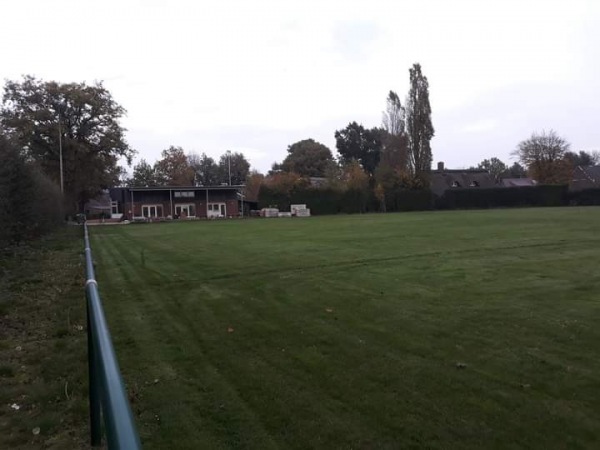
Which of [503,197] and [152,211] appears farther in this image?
[152,211]

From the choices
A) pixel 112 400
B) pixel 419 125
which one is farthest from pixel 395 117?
pixel 112 400

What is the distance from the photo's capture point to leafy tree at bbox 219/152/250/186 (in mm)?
117188

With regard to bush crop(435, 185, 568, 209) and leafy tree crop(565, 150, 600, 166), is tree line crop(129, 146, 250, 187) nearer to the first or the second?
bush crop(435, 185, 568, 209)

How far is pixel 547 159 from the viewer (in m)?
86.9

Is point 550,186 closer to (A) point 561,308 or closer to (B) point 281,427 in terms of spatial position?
(A) point 561,308

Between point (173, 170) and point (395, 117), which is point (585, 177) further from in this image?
point (173, 170)

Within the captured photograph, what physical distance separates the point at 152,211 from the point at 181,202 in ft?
14.2

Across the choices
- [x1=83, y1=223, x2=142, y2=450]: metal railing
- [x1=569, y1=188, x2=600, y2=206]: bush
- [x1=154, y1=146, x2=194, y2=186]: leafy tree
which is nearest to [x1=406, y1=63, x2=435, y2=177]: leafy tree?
[x1=569, y1=188, x2=600, y2=206]: bush

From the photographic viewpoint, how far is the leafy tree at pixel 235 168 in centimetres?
11719

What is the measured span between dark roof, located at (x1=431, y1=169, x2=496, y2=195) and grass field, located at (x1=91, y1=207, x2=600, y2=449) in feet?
249

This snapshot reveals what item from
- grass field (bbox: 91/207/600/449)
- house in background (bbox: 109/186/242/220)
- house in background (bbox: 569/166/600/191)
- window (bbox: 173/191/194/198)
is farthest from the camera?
house in background (bbox: 569/166/600/191)

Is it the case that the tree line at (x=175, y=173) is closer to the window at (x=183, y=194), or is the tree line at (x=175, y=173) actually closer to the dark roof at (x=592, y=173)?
the window at (x=183, y=194)

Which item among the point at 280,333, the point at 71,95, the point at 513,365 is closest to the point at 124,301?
the point at 280,333

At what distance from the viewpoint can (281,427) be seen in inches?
173
